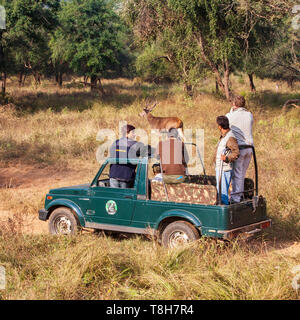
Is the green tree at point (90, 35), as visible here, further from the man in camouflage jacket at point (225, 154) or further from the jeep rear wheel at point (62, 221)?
the man in camouflage jacket at point (225, 154)

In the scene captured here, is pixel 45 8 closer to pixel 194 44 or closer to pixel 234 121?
pixel 194 44

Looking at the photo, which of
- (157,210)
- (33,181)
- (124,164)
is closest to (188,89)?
(33,181)

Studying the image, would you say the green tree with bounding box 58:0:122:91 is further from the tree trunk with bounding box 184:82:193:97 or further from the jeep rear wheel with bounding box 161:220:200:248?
the jeep rear wheel with bounding box 161:220:200:248

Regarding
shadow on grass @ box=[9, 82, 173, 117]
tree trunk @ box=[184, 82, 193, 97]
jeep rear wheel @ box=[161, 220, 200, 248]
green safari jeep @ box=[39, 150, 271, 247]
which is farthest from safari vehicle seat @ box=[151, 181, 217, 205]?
shadow on grass @ box=[9, 82, 173, 117]

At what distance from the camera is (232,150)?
6.55 metres

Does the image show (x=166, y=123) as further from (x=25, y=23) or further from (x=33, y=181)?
(x=25, y=23)

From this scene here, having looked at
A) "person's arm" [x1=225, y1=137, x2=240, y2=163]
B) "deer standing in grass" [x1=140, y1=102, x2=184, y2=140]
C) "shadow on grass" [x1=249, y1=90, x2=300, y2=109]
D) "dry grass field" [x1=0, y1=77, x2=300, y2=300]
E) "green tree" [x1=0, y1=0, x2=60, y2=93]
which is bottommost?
"dry grass field" [x1=0, y1=77, x2=300, y2=300]

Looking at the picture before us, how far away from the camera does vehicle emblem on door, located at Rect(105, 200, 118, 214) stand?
271 inches

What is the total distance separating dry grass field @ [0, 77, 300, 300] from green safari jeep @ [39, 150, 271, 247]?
0.24 meters

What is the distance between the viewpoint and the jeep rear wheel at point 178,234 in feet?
20.2

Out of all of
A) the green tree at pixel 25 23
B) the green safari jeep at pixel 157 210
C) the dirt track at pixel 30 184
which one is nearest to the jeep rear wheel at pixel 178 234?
the green safari jeep at pixel 157 210

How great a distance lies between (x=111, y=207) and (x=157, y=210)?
31.6 inches
